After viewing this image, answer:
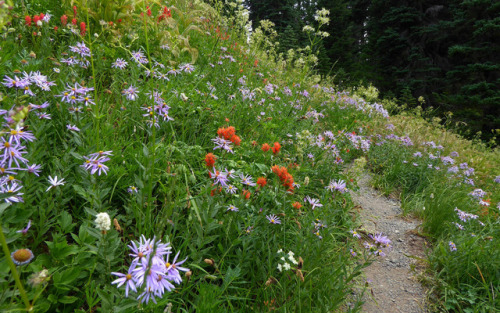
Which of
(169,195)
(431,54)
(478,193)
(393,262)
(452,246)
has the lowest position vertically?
(393,262)

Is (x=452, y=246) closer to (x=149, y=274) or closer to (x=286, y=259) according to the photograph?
(x=286, y=259)

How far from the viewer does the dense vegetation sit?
10.8 m

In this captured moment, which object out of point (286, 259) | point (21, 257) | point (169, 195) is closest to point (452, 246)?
point (286, 259)

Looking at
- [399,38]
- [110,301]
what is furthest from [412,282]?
[399,38]

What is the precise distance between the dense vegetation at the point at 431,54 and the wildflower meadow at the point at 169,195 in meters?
7.46

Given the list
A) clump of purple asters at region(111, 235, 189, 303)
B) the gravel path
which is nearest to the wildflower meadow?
clump of purple asters at region(111, 235, 189, 303)

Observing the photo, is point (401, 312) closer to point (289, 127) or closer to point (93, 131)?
point (289, 127)

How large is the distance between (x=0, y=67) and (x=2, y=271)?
1.46 m

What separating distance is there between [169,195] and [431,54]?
1862 cm

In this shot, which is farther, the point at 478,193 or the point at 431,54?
the point at 431,54

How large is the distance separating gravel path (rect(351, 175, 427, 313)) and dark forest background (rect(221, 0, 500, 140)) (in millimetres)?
7475

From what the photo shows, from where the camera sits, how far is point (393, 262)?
2699 millimetres

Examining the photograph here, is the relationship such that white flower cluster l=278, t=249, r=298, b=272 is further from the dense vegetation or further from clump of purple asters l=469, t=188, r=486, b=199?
the dense vegetation

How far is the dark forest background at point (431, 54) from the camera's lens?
1080cm
